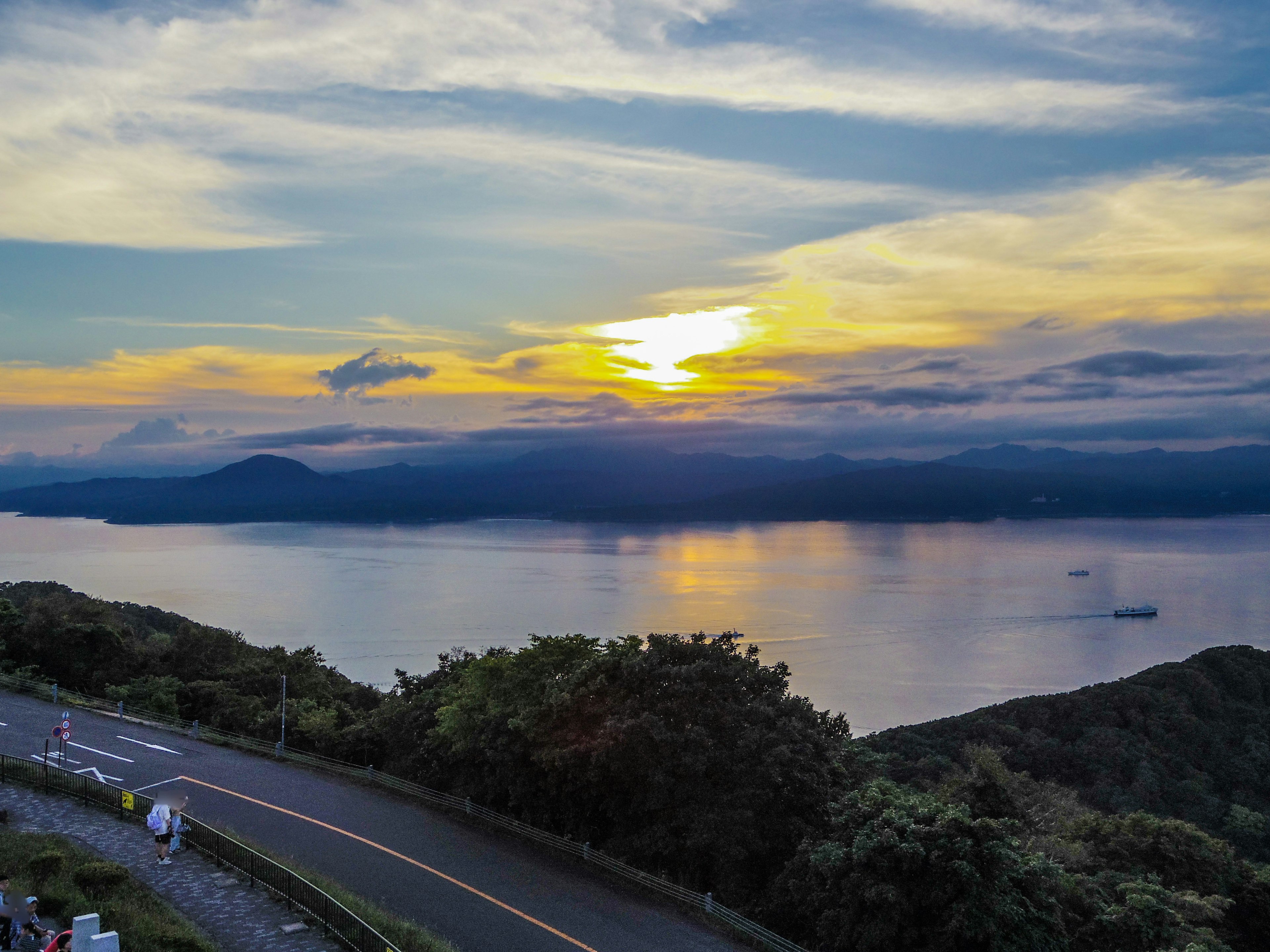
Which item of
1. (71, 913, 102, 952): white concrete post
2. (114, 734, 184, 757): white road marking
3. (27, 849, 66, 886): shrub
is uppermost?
(71, 913, 102, 952): white concrete post

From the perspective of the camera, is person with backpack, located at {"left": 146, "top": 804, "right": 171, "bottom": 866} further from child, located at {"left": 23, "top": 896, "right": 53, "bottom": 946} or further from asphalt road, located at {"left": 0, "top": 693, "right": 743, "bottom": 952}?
child, located at {"left": 23, "top": 896, "right": 53, "bottom": 946}

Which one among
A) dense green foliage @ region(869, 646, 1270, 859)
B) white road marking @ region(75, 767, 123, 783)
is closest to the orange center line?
white road marking @ region(75, 767, 123, 783)

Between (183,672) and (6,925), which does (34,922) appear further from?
(183,672)

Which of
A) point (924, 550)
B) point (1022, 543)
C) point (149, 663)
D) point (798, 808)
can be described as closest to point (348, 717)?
point (149, 663)

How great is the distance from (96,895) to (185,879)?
1768 millimetres

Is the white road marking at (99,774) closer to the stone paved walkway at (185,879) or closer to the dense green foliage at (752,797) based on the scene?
the stone paved walkway at (185,879)

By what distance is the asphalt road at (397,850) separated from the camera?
14.0 metres

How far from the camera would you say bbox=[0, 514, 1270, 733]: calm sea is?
233 ft

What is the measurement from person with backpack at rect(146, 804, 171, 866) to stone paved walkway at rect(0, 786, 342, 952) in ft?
0.43

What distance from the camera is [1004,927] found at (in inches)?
520

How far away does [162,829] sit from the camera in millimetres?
14023

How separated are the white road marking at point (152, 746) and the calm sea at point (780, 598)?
1660 inches

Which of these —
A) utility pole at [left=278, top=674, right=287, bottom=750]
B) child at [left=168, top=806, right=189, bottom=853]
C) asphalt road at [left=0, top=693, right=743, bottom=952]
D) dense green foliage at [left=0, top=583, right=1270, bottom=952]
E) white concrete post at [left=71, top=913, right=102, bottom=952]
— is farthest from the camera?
utility pole at [left=278, top=674, right=287, bottom=750]

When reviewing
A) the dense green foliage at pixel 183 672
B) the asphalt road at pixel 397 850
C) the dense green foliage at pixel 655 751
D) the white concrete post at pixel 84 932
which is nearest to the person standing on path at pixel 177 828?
the asphalt road at pixel 397 850
